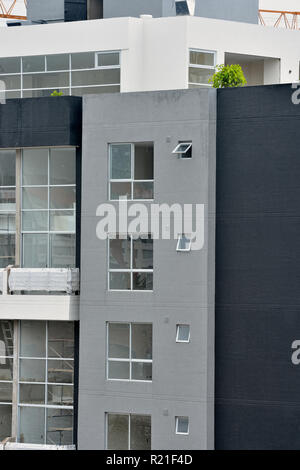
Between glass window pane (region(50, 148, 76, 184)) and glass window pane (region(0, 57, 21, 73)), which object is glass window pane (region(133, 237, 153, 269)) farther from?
glass window pane (region(0, 57, 21, 73))

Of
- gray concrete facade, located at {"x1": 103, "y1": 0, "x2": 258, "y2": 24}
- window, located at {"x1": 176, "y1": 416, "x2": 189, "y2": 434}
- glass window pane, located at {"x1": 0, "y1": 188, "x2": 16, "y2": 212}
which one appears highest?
gray concrete facade, located at {"x1": 103, "y1": 0, "x2": 258, "y2": 24}

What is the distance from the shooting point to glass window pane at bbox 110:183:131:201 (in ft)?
90.7

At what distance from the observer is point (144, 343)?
27.4m

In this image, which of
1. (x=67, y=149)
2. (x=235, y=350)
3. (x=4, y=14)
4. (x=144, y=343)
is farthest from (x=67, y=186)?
(x=4, y=14)

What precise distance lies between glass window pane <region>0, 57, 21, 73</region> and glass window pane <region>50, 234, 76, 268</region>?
6.76m

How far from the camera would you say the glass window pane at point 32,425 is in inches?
1134

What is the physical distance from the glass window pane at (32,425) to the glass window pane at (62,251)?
171 inches

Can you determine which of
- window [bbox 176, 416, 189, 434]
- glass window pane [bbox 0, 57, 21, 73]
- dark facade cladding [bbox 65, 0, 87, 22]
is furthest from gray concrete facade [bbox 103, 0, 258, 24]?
window [bbox 176, 416, 189, 434]

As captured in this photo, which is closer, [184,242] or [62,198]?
[184,242]

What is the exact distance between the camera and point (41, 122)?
28.5 meters

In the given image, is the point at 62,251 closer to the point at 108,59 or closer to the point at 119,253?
the point at 119,253

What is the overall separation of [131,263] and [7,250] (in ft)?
13.8

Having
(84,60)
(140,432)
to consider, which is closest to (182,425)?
(140,432)

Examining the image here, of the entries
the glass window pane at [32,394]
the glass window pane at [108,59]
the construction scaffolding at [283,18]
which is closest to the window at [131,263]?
the glass window pane at [32,394]
